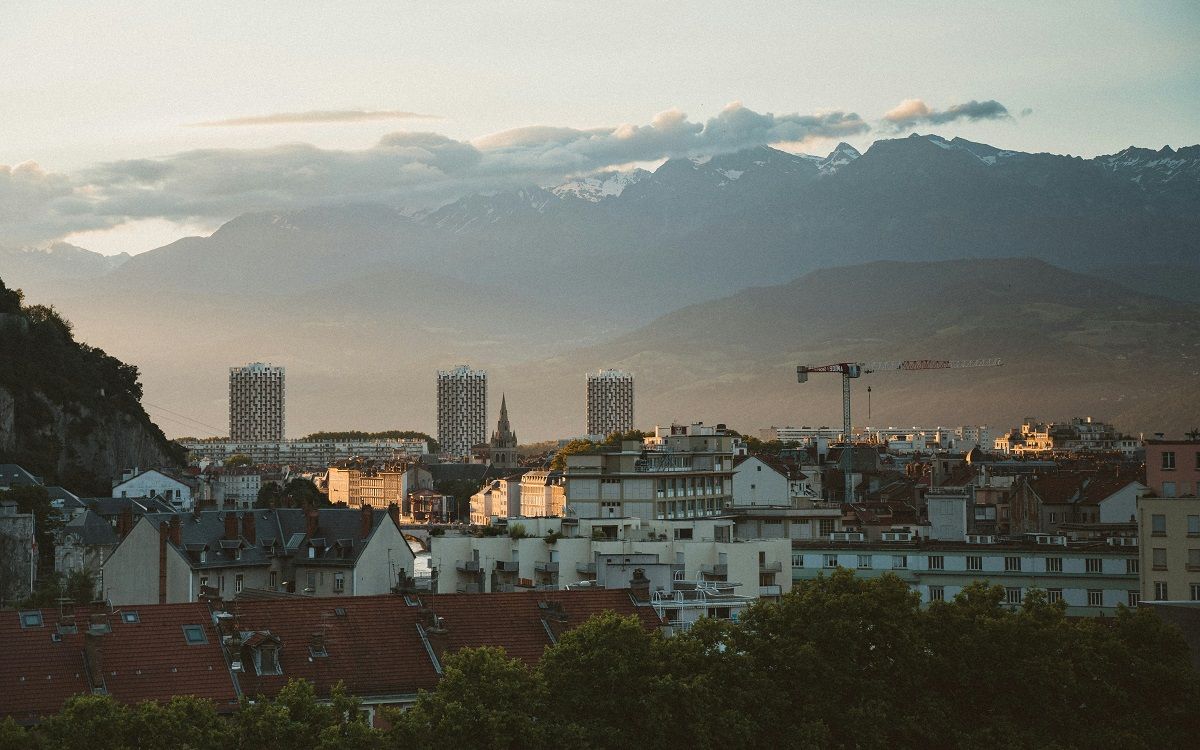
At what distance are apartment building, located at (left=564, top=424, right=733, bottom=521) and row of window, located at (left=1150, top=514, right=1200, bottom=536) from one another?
106 ft

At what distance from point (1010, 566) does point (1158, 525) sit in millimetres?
8146

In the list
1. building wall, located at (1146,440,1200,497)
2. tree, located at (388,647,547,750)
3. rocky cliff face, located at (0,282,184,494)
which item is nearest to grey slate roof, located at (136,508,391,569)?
building wall, located at (1146,440,1200,497)

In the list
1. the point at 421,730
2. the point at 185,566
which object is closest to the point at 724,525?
the point at 185,566

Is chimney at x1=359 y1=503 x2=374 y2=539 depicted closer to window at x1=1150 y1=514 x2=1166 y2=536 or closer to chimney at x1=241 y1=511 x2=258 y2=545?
chimney at x1=241 y1=511 x2=258 y2=545

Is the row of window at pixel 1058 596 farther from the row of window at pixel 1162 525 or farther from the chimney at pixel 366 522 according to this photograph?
the chimney at pixel 366 522

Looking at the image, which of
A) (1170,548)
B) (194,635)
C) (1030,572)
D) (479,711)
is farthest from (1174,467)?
(194,635)

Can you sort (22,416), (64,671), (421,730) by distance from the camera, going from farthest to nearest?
1. (22,416)
2. (64,671)
3. (421,730)

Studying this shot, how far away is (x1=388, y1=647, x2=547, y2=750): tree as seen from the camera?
35688 millimetres

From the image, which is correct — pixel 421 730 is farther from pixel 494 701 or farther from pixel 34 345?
pixel 34 345

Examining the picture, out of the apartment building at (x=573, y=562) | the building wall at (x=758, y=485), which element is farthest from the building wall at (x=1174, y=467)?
the building wall at (x=758, y=485)

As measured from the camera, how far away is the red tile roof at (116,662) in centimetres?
3872

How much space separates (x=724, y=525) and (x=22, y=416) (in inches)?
3488

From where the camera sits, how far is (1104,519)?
9675cm

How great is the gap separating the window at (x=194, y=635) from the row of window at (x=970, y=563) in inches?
1440
